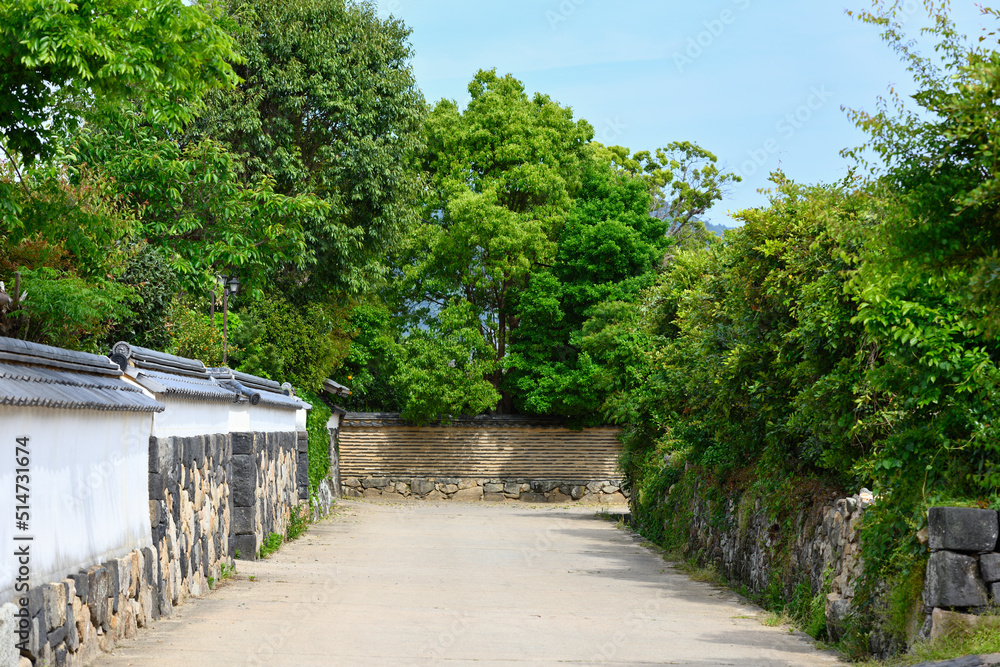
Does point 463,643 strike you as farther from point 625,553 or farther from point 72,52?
point 625,553

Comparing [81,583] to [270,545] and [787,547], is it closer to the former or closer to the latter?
[787,547]

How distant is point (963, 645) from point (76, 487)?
605 centimetres

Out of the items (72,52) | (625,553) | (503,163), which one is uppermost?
(503,163)

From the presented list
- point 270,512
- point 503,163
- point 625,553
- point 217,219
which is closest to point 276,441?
point 270,512

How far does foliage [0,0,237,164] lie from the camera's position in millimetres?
6434

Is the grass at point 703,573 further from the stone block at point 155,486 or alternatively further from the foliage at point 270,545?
the stone block at point 155,486

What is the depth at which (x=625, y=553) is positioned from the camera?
16391 mm

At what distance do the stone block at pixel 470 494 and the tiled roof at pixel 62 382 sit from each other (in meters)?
22.0

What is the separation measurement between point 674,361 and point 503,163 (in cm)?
1717

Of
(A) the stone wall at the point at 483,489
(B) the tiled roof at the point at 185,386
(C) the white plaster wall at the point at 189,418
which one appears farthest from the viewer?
(A) the stone wall at the point at 483,489

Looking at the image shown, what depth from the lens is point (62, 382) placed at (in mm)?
6547

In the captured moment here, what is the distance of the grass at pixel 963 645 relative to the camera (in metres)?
6.00

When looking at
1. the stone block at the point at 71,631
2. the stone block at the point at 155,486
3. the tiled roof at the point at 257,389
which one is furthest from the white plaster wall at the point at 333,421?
the stone block at the point at 71,631

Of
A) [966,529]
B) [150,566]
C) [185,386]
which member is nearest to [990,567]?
[966,529]
